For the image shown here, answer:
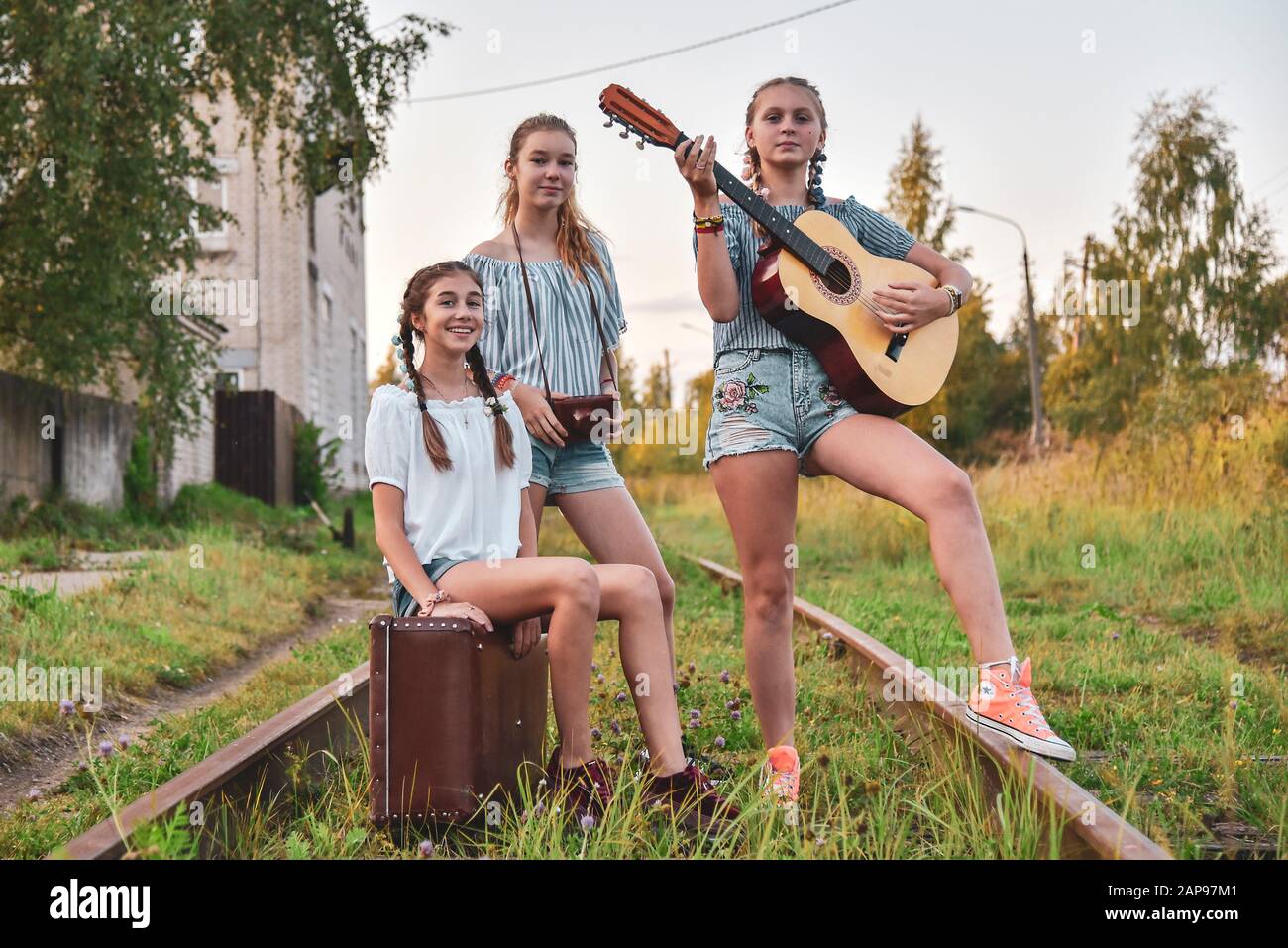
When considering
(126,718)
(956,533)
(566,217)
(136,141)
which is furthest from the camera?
(136,141)

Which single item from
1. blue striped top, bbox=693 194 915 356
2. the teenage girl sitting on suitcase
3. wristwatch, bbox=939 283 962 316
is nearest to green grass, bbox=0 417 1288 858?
the teenage girl sitting on suitcase

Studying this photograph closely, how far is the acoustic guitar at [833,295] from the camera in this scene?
126 inches

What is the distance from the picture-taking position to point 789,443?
10.4ft

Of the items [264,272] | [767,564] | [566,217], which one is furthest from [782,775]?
[264,272]

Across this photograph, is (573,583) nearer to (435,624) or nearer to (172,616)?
(435,624)

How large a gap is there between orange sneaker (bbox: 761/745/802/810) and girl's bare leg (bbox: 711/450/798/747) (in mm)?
61

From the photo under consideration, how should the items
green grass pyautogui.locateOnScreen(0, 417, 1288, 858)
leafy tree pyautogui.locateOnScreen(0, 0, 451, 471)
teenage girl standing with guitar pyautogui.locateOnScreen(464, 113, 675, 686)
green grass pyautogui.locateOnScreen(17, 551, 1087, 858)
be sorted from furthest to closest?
leafy tree pyautogui.locateOnScreen(0, 0, 451, 471) → teenage girl standing with guitar pyautogui.locateOnScreen(464, 113, 675, 686) → green grass pyautogui.locateOnScreen(0, 417, 1288, 858) → green grass pyautogui.locateOnScreen(17, 551, 1087, 858)

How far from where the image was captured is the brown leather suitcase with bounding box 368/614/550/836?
273 cm

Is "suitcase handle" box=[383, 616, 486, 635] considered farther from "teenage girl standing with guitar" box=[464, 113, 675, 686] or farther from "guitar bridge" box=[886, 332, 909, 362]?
"guitar bridge" box=[886, 332, 909, 362]

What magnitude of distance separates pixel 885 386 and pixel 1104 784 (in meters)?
1.29

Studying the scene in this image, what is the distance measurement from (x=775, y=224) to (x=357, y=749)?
2.06m

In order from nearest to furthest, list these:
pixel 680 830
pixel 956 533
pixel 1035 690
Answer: pixel 680 830 → pixel 956 533 → pixel 1035 690

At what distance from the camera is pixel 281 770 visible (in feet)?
10.7
